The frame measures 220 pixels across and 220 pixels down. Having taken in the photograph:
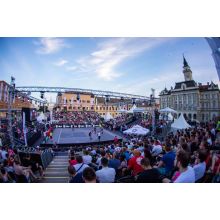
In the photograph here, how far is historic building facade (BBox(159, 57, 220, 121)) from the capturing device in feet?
183

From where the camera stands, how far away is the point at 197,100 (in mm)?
58031

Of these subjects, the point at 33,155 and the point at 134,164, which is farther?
the point at 33,155

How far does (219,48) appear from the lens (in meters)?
10.4

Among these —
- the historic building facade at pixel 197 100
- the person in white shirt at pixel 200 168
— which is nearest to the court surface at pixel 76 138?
the person in white shirt at pixel 200 168

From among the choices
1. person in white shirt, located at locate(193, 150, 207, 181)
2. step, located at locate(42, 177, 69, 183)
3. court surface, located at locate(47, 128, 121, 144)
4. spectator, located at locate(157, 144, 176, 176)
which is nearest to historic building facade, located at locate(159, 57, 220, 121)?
court surface, located at locate(47, 128, 121, 144)

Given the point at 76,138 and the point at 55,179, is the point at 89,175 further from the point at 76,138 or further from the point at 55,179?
the point at 76,138

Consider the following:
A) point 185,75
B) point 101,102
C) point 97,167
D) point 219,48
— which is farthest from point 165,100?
point 97,167

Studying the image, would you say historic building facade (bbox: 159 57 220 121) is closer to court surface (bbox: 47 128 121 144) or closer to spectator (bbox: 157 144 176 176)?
court surface (bbox: 47 128 121 144)

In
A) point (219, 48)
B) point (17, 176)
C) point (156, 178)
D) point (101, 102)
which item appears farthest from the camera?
point (101, 102)

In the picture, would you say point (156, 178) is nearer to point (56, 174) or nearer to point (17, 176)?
point (17, 176)

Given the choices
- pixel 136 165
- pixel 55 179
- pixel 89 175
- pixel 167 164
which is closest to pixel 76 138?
pixel 55 179
